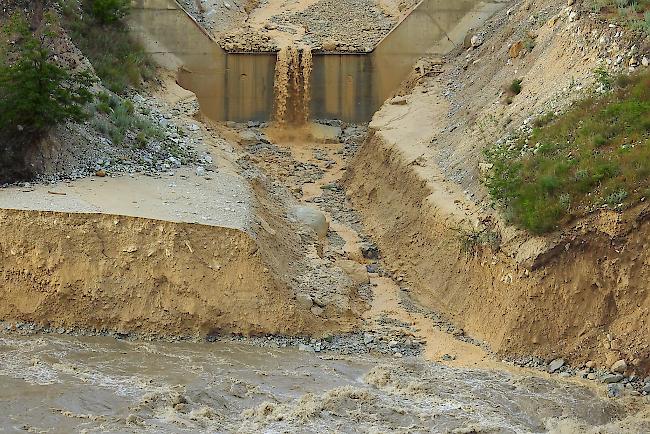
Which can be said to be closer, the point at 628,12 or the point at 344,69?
the point at 628,12

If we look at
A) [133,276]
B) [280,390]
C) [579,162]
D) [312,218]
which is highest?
[579,162]

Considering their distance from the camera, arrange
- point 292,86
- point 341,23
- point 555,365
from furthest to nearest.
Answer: point 341,23 → point 292,86 → point 555,365

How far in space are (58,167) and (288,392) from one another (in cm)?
694

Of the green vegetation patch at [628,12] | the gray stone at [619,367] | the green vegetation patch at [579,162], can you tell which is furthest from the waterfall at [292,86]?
the gray stone at [619,367]

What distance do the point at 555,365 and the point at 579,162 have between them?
329 cm

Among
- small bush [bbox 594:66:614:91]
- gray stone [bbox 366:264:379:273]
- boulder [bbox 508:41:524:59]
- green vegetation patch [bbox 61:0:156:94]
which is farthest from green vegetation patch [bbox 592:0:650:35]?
green vegetation patch [bbox 61:0:156:94]

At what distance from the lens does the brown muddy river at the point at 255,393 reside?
15.6 meters

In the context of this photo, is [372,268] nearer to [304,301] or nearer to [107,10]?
[304,301]

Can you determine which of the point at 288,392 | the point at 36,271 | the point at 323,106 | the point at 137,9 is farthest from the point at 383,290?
the point at 137,9

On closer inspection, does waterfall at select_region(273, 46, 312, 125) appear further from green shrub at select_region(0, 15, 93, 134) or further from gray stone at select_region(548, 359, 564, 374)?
gray stone at select_region(548, 359, 564, 374)

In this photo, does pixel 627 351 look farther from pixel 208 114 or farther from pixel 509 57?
pixel 208 114

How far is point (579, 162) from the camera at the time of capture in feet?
61.3

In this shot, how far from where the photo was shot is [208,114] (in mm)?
29734

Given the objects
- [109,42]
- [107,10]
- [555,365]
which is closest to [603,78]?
[555,365]
